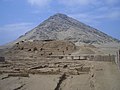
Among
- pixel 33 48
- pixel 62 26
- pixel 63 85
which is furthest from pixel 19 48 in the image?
pixel 62 26

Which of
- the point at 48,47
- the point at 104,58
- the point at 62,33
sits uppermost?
the point at 62,33

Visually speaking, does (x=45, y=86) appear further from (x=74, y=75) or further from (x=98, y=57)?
(x=98, y=57)

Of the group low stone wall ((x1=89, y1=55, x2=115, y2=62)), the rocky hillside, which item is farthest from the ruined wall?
the rocky hillside

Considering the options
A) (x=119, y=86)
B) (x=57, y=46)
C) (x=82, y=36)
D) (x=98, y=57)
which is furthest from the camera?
(x=82, y=36)

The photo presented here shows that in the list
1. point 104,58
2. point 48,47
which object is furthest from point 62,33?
point 104,58

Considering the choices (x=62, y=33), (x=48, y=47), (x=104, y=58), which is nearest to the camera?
(x=104, y=58)

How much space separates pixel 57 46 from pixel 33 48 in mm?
5200

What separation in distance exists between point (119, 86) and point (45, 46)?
4153 centimetres

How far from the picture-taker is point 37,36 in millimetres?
103125

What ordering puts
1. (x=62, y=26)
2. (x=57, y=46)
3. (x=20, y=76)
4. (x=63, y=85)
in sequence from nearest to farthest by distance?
(x=63, y=85) → (x=20, y=76) → (x=57, y=46) → (x=62, y=26)

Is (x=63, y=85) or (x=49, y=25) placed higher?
(x=49, y=25)

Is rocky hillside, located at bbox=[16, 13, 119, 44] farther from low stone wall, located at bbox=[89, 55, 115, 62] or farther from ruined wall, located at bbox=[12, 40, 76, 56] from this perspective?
low stone wall, located at bbox=[89, 55, 115, 62]

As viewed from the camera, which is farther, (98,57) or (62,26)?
(62,26)

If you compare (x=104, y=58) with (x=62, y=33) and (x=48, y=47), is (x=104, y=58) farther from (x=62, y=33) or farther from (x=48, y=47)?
(x=62, y=33)
